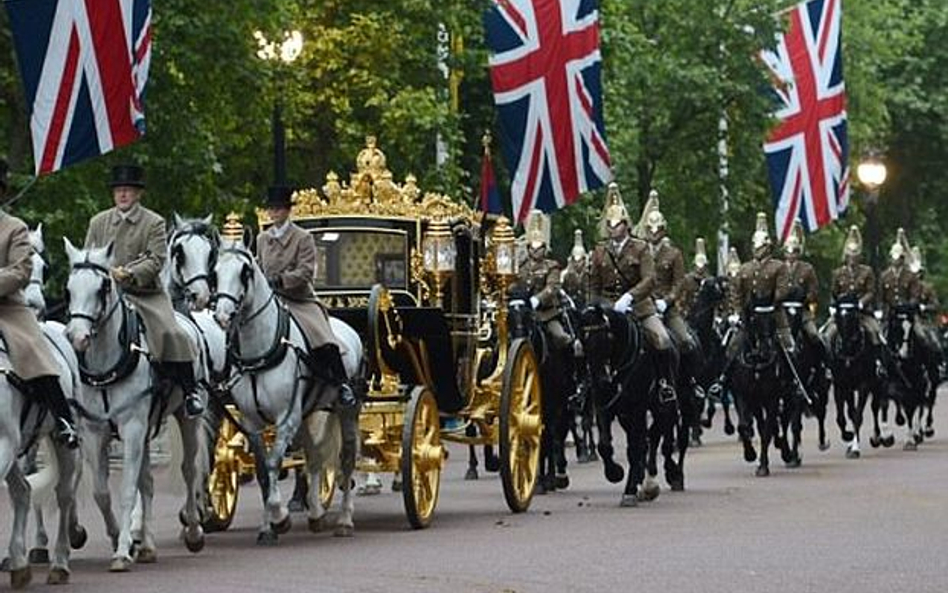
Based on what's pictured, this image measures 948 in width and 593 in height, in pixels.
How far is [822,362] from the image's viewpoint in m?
34.3

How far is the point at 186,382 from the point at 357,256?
485 cm

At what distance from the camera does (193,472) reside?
833 inches

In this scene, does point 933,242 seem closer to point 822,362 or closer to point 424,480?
point 822,362

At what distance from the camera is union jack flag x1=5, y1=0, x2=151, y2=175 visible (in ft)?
84.8

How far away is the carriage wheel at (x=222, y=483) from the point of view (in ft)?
74.6

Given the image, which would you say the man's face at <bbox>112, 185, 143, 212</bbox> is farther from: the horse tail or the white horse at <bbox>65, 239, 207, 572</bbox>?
the horse tail

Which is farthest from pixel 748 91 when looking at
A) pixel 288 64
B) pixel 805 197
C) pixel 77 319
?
pixel 77 319

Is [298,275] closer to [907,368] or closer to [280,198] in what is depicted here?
[280,198]

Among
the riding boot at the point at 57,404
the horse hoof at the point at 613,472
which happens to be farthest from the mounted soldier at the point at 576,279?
the riding boot at the point at 57,404

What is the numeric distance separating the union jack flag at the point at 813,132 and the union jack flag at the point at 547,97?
12722 mm

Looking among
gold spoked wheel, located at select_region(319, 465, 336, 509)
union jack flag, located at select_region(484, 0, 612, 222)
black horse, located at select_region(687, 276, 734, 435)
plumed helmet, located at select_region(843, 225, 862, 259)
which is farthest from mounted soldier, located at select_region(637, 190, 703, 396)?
black horse, located at select_region(687, 276, 734, 435)

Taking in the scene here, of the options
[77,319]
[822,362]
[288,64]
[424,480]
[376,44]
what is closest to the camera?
[77,319]

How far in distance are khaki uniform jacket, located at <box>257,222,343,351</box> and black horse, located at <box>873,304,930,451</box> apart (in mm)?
17513

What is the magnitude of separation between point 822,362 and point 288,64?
10.4 m
